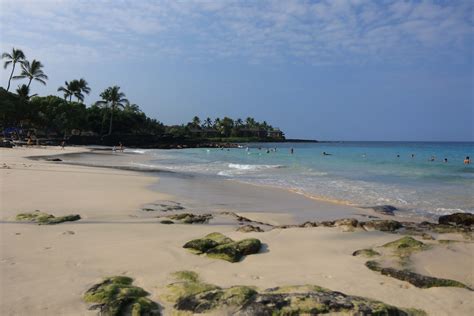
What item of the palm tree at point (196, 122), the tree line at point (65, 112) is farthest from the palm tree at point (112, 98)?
the palm tree at point (196, 122)

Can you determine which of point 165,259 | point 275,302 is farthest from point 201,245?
point 275,302

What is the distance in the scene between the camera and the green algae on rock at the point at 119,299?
3594 millimetres

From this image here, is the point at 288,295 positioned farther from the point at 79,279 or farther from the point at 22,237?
the point at 22,237

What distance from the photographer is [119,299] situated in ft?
12.2

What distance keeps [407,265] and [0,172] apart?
1630 cm

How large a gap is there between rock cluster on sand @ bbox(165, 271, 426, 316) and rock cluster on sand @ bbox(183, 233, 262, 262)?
117 centimetres

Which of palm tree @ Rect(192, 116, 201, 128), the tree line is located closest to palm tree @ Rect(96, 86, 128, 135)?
the tree line

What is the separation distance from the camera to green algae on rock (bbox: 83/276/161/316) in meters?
3.59

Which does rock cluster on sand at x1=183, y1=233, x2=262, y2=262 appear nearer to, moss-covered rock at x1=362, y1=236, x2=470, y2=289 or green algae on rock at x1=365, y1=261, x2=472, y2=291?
moss-covered rock at x1=362, y1=236, x2=470, y2=289

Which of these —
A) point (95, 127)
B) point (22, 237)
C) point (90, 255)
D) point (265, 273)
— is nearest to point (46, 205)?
point (22, 237)

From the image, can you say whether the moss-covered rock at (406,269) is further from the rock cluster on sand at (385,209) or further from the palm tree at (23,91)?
the palm tree at (23,91)

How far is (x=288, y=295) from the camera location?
3.66 meters

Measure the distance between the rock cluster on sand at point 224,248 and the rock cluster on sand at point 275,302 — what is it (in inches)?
46.0

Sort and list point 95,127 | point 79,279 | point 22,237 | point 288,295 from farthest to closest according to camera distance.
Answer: point 95,127 → point 22,237 → point 79,279 → point 288,295
